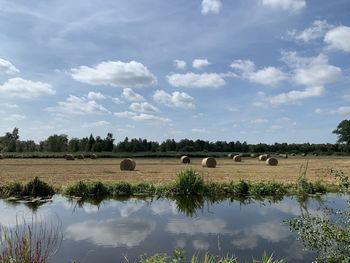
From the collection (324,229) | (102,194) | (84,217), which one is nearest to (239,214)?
(84,217)

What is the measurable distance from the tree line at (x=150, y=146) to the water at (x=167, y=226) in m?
85.1

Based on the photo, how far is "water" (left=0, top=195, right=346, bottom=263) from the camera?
415 inches

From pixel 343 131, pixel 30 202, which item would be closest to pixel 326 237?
pixel 30 202

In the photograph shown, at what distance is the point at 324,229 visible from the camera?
21.8ft

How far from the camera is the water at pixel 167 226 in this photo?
10539mm

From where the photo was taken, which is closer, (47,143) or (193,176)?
(193,176)

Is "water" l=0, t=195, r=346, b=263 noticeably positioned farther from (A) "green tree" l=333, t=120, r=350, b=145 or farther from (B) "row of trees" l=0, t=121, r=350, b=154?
(A) "green tree" l=333, t=120, r=350, b=145

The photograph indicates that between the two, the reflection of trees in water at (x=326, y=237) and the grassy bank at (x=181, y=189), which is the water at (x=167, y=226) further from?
the reflection of trees in water at (x=326, y=237)

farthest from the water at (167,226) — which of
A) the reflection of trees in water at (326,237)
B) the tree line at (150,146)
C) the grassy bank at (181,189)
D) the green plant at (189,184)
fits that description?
the tree line at (150,146)

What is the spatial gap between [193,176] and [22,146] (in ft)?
313

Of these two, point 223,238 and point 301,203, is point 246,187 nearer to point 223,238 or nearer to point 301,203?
point 301,203

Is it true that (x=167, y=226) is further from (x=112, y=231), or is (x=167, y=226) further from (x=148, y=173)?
(x=148, y=173)

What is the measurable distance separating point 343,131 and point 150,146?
59.3 metres

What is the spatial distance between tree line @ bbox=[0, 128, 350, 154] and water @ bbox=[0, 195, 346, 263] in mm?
85119
